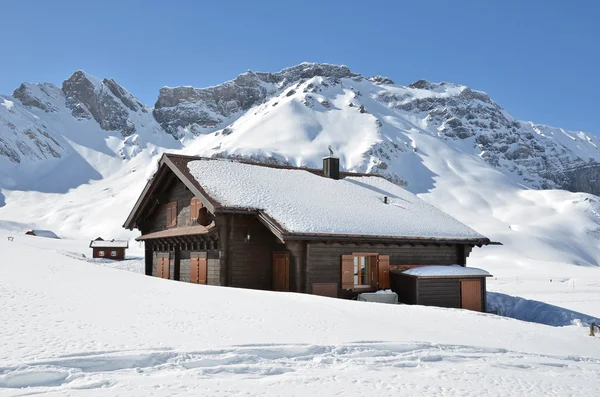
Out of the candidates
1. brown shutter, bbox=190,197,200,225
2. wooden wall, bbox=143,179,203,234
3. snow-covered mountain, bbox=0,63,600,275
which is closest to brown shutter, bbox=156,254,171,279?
wooden wall, bbox=143,179,203,234

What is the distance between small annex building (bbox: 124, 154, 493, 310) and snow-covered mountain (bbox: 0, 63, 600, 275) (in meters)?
42.7

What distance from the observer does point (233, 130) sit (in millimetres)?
170125

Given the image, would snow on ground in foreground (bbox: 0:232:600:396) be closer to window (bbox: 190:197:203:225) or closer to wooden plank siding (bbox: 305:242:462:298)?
wooden plank siding (bbox: 305:242:462:298)

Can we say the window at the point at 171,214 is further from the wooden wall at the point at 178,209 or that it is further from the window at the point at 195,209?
the window at the point at 195,209

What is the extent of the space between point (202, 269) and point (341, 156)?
114 metres

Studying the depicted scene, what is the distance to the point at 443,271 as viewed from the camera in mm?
20109

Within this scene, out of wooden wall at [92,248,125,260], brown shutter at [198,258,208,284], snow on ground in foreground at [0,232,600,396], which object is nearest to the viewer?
snow on ground in foreground at [0,232,600,396]

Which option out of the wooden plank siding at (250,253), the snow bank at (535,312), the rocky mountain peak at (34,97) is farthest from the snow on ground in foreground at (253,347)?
the rocky mountain peak at (34,97)

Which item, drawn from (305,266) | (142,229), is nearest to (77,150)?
(142,229)

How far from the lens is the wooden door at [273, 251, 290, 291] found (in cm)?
1880

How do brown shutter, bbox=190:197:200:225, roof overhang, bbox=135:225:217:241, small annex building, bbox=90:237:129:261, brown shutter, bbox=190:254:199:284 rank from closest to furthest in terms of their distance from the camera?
roof overhang, bbox=135:225:217:241 → brown shutter, bbox=190:197:200:225 → brown shutter, bbox=190:254:199:284 → small annex building, bbox=90:237:129:261

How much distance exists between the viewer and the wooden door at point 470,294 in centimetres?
2042

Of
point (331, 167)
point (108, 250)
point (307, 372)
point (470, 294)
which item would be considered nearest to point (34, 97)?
point (108, 250)

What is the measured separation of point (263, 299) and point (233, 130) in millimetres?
159696
